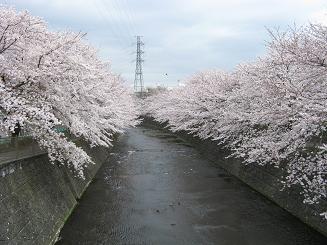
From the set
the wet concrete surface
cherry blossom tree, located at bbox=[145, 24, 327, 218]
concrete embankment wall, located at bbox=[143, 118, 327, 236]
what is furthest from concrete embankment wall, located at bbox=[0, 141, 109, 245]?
concrete embankment wall, located at bbox=[143, 118, 327, 236]

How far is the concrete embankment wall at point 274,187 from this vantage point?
46.9 ft

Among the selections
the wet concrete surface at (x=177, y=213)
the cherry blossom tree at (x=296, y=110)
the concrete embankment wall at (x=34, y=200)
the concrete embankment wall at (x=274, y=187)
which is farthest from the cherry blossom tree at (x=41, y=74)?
the concrete embankment wall at (x=274, y=187)

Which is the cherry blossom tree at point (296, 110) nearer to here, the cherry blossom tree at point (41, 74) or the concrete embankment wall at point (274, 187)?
the concrete embankment wall at point (274, 187)

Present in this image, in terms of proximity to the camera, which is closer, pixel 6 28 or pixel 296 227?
pixel 6 28

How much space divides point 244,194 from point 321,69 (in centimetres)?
1105

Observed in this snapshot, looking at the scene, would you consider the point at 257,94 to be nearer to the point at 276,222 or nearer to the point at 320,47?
the point at 276,222

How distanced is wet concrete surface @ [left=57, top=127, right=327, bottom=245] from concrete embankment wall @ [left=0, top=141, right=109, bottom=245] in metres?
0.74

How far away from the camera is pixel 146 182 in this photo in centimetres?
2284

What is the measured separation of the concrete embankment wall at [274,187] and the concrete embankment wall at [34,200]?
30.3ft

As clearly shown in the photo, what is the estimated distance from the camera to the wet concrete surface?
1362 cm

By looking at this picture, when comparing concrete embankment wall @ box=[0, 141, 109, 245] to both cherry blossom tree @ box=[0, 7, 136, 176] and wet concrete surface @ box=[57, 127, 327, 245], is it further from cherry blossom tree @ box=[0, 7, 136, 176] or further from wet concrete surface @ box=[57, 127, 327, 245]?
cherry blossom tree @ box=[0, 7, 136, 176]

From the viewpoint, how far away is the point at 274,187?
18516 mm

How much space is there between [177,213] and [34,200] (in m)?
6.46

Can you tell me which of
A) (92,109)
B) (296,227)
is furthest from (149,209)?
(296,227)
